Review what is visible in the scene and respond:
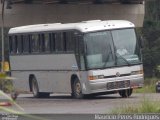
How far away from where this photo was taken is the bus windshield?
2641 cm

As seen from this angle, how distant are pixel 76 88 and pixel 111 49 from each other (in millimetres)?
1997

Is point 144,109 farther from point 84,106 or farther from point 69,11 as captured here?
point 69,11

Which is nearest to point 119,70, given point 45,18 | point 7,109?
point 45,18

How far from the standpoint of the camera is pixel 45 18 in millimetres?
40906

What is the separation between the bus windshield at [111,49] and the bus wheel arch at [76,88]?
2.97ft

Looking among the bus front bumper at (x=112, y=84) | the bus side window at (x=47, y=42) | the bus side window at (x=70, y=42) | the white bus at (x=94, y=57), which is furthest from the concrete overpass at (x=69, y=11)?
the bus front bumper at (x=112, y=84)

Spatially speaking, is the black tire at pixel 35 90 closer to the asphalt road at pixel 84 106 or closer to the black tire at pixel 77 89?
the asphalt road at pixel 84 106

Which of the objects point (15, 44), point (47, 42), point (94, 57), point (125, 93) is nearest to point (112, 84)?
point (94, 57)

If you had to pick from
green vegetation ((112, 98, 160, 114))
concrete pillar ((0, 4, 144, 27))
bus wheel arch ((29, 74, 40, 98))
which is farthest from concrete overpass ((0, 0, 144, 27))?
green vegetation ((112, 98, 160, 114))

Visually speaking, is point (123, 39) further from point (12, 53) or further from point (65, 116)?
point (65, 116)

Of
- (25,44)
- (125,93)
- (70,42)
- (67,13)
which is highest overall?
(70,42)

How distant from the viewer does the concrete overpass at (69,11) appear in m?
40.1

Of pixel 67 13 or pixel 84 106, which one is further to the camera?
pixel 67 13

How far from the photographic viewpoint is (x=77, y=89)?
27.0 meters
